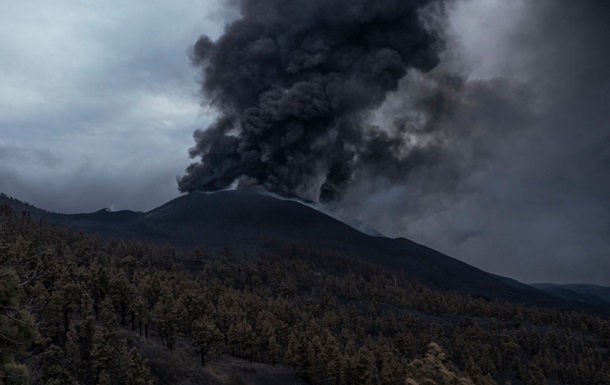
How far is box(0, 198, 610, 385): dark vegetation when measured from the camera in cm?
4203

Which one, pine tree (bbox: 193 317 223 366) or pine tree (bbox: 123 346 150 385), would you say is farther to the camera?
pine tree (bbox: 193 317 223 366)

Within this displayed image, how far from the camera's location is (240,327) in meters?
79.4

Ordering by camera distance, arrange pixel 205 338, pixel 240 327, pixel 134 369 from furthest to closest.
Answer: pixel 240 327, pixel 205 338, pixel 134 369

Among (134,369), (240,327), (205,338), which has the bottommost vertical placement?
(134,369)

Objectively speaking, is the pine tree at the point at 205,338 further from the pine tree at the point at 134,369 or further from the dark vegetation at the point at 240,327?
the pine tree at the point at 134,369

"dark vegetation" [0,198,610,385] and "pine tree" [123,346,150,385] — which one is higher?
"dark vegetation" [0,198,610,385]

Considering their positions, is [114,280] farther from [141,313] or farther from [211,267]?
[211,267]

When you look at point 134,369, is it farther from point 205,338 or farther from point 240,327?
point 240,327

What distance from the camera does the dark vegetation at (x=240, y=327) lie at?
42.0 m

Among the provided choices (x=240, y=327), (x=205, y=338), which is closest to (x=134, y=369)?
(x=205, y=338)

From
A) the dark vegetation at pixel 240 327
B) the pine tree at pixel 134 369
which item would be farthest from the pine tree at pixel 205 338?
the pine tree at pixel 134 369

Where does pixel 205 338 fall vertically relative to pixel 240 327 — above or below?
below

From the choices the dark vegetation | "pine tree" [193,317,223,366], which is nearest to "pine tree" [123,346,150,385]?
the dark vegetation

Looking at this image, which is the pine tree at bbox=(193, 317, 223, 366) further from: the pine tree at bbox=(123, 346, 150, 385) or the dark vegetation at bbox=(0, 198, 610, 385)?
the pine tree at bbox=(123, 346, 150, 385)
